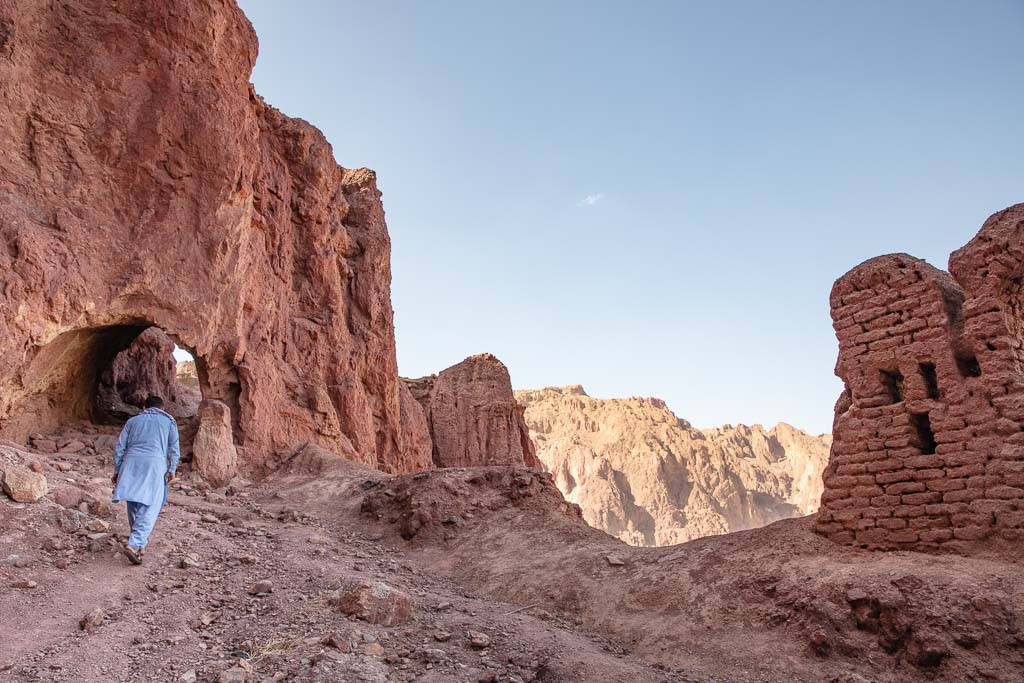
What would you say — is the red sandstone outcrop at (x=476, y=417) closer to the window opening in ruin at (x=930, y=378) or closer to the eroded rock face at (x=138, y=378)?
the eroded rock face at (x=138, y=378)

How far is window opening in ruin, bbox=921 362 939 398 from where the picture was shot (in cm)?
651

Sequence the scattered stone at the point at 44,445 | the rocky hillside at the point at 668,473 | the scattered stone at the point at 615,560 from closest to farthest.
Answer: the scattered stone at the point at 615,560
the scattered stone at the point at 44,445
the rocky hillside at the point at 668,473

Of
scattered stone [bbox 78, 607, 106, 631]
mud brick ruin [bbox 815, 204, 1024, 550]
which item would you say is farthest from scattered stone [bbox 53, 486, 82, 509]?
mud brick ruin [bbox 815, 204, 1024, 550]

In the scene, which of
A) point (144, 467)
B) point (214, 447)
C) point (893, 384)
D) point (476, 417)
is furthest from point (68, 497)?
point (476, 417)

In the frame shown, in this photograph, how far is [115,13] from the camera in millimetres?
12359

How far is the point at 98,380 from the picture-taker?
46.7 feet

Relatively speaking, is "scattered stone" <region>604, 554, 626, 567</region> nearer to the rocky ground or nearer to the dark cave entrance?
the rocky ground

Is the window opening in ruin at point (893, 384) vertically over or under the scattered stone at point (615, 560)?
over

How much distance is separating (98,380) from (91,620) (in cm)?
1116

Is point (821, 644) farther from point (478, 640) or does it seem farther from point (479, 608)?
point (479, 608)

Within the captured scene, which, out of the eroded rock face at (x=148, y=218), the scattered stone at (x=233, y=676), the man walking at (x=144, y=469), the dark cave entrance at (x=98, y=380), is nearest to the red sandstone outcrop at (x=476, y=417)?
the eroded rock face at (x=148, y=218)

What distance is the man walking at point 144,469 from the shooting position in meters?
6.06

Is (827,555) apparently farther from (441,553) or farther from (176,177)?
(176,177)

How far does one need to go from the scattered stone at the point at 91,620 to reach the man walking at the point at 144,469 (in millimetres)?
990
